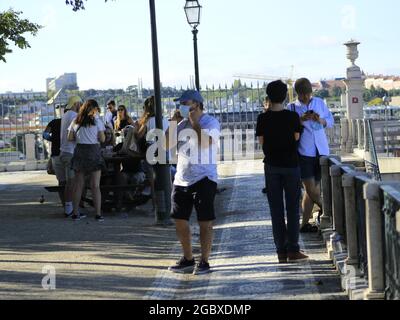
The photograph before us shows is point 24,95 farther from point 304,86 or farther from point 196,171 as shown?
point 196,171

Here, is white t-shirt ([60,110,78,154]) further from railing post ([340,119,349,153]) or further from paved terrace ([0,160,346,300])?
railing post ([340,119,349,153])

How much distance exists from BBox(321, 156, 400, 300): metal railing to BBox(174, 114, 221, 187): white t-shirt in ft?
4.70

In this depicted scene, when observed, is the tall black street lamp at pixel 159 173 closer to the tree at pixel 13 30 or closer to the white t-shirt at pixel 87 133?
the white t-shirt at pixel 87 133

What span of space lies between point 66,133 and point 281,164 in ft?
19.7

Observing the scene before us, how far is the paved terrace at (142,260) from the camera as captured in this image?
9.15m

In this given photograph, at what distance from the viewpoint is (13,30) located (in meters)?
22.1

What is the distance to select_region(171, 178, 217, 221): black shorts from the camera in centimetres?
1003

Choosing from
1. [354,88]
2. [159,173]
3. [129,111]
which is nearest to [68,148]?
[159,173]

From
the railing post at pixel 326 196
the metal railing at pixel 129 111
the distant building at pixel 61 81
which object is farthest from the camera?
the distant building at pixel 61 81

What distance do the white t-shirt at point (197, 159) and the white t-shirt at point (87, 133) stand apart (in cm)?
491

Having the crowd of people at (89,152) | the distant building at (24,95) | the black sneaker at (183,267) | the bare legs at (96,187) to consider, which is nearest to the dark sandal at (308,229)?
the black sneaker at (183,267)

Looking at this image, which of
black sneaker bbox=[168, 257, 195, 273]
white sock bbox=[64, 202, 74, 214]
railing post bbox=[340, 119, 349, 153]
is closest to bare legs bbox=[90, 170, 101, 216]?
white sock bbox=[64, 202, 74, 214]
